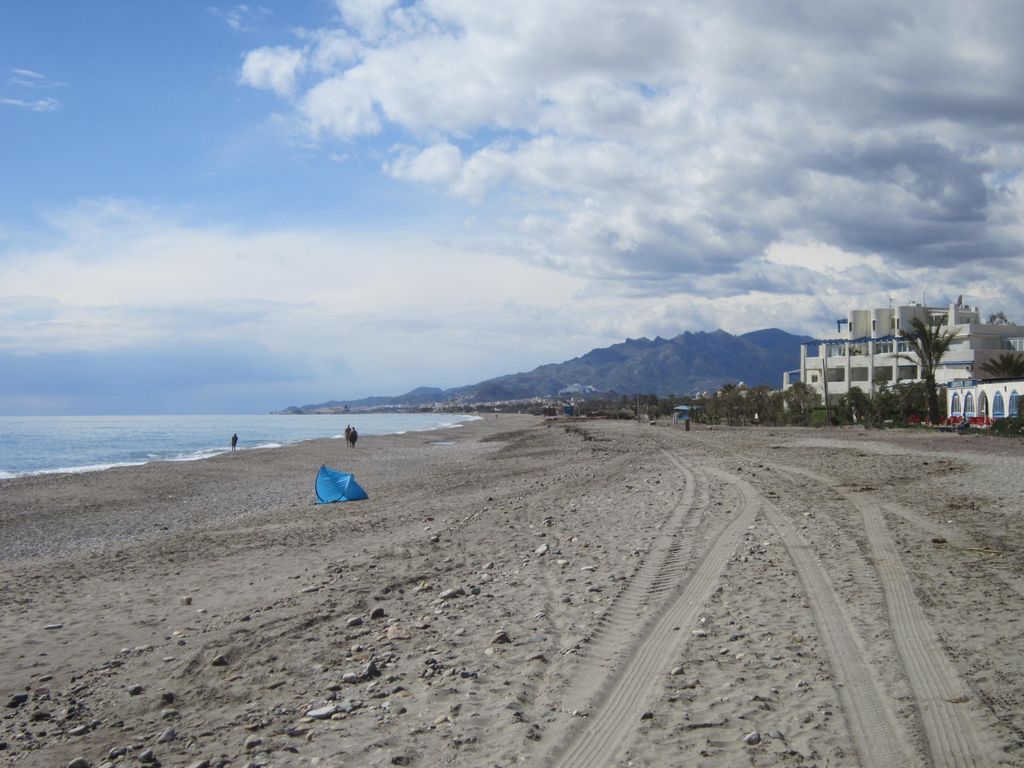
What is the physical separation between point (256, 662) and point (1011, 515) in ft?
36.8

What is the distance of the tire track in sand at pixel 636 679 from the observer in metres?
4.71

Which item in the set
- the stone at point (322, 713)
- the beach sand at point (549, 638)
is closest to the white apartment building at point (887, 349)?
the beach sand at point (549, 638)

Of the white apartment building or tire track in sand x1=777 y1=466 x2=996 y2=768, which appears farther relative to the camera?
the white apartment building

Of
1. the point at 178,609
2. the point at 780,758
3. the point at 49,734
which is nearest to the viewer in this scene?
the point at 780,758

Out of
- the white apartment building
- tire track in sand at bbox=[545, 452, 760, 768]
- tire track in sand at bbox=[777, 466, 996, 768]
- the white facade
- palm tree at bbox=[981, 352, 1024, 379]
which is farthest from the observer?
the white apartment building

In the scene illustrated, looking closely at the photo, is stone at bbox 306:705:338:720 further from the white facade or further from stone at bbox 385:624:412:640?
the white facade

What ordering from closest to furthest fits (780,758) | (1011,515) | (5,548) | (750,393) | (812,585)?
(780,758), (812,585), (1011,515), (5,548), (750,393)

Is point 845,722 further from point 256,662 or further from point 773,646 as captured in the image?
point 256,662

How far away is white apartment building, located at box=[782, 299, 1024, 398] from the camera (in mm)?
64125

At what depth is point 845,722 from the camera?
4.87 metres

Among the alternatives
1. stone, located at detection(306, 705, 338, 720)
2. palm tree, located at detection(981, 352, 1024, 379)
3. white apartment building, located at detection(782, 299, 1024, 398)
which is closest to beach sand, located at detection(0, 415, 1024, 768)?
stone, located at detection(306, 705, 338, 720)

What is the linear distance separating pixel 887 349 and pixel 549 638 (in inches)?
3150

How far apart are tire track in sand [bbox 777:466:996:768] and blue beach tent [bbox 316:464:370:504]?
1592 centimetres

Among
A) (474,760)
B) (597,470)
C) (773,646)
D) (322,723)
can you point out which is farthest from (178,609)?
(597,470)
